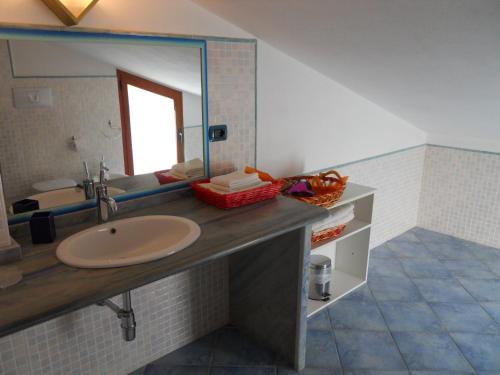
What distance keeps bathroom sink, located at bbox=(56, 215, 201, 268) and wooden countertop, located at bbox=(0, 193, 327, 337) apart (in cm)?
4

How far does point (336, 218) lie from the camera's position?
249 cm

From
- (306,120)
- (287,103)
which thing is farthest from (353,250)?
(287,103)

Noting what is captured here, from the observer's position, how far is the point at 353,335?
2408 mm

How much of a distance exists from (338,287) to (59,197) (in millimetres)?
1776

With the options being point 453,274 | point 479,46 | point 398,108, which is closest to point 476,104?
point 398,108

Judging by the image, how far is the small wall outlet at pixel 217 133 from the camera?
6.95 ft

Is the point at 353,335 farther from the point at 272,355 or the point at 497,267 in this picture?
the point at 497,267

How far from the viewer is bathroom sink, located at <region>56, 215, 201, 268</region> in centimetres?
152

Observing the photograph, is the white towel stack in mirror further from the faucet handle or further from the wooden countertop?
the faucet handle

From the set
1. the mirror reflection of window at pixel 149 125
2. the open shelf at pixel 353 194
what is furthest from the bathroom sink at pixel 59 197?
the open shelf at pixel 353 194

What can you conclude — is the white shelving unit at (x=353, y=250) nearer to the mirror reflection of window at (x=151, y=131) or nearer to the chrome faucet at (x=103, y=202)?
the mirror reflection of window at (x=151, y=131)

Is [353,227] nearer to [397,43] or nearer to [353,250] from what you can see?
[353,250]

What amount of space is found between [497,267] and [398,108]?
1377 millimetres

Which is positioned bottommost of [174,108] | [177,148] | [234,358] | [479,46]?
[234,358]
